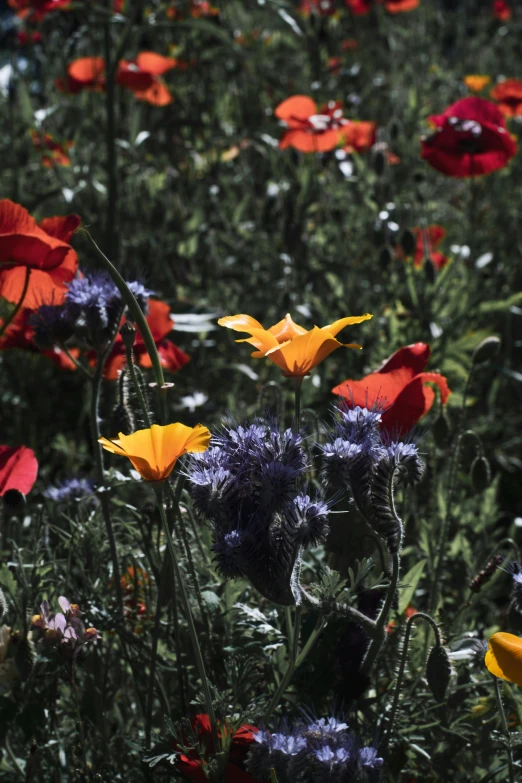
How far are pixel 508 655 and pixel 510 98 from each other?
3338 mm

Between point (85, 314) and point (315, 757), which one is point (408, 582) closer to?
point (315, 757)

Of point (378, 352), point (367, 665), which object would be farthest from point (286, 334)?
point (378, 352)

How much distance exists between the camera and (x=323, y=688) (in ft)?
4.66

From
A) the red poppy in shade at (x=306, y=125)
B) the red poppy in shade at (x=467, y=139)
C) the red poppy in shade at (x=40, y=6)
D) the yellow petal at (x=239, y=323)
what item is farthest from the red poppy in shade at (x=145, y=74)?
the yellow petal at (x=239, y=323)

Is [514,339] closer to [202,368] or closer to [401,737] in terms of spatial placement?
[202,368]

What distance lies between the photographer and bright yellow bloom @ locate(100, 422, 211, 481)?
1063 millimetres

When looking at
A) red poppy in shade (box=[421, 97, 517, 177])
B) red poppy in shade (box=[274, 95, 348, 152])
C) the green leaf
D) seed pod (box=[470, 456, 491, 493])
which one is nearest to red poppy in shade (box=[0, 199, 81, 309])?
the green leaf

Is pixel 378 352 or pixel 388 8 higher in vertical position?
pixel 388 8

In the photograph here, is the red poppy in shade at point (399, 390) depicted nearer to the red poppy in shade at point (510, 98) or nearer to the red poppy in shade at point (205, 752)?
the red poppy in shade at point (205, 752)

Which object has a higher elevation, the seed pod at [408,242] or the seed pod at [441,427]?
the seed pod at [408,242]

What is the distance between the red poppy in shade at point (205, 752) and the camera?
3.85 ft

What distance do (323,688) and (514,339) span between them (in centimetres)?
268

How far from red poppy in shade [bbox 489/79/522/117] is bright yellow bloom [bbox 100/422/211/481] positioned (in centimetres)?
324

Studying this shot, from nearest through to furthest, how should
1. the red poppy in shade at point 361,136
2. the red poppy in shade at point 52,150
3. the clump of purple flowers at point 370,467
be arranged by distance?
the clump of purple flowers at point 370,467 < the red poppy in shade at point 52,150 < the red poppy in shade at point 361,136
